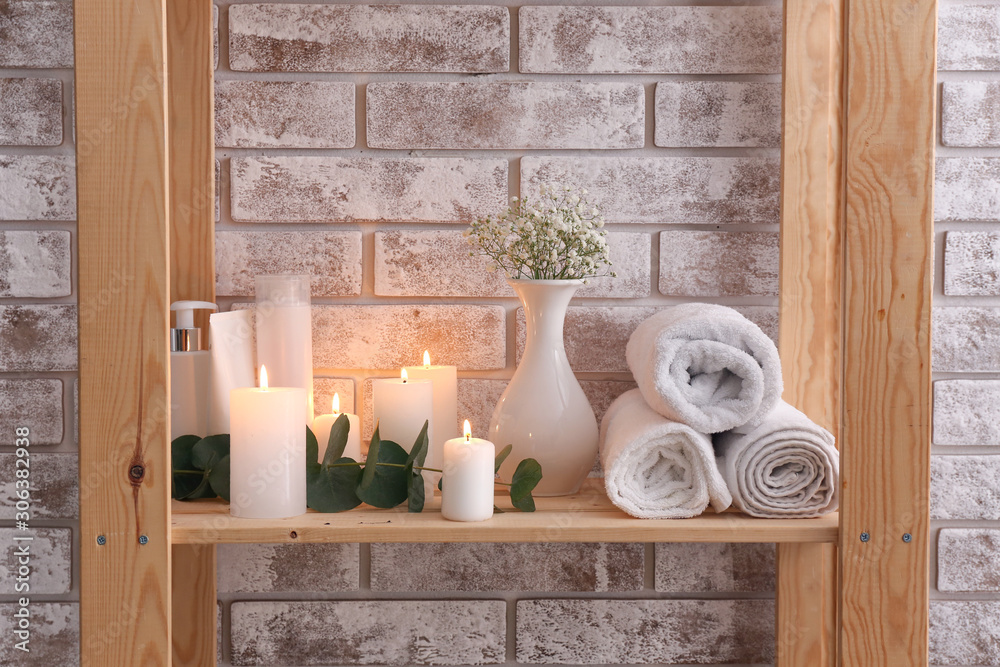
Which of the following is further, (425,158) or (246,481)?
(425,158)

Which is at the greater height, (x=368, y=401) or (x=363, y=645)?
(x=368, y=401)

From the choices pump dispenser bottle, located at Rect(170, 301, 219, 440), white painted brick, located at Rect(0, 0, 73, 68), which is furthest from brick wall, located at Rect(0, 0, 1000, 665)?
pump dispenser bottle, located at Rect(170, 301, 219, 440)

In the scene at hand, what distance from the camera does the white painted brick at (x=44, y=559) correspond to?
34.2 inches

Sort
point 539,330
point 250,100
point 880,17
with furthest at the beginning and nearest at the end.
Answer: point 250,100
point 539,330
point 880,17

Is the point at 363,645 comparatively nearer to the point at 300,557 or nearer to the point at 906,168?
the point at 300,557

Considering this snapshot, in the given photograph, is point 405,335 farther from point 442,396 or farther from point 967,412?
point 967,412

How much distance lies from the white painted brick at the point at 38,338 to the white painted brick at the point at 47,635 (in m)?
0.27

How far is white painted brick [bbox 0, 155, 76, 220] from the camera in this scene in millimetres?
853

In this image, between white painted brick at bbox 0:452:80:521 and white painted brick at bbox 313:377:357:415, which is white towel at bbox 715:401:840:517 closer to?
white painted brick at bbox 313:377:357:415

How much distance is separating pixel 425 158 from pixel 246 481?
15.9 inches

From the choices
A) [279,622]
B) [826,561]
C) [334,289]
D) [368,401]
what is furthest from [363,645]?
[826,561]

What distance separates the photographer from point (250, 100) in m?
0.86

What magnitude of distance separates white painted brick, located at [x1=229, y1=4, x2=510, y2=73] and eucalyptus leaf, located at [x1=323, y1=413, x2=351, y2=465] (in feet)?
1.31

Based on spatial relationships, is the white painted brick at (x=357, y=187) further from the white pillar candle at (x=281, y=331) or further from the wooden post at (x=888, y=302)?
the wooden post at (x=888, y=302)
